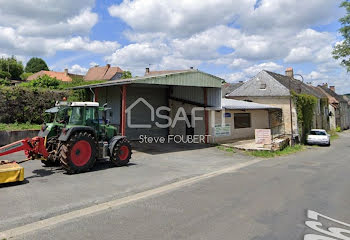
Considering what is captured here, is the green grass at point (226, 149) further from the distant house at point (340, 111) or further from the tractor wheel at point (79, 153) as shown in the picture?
the distant house at point (340, 111)

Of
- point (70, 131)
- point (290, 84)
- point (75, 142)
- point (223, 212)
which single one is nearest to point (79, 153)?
point (75, 142)

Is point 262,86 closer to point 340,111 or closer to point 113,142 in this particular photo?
point 113,142

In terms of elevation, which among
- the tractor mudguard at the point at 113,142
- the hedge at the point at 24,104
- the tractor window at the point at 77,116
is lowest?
the tractor mudguard at the point at 113,142

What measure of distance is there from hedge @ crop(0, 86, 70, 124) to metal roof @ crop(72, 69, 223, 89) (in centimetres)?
368

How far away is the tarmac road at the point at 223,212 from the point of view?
181 inches

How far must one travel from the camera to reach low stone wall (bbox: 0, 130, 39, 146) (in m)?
13.3

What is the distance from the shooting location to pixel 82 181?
26.3ft

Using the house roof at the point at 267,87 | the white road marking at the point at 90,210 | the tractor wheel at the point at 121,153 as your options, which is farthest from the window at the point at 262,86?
the tractor wheel at the point at 121,153

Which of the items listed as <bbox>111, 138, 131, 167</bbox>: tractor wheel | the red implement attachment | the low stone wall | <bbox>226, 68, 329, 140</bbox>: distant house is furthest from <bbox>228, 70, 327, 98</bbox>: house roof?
the red implement attachment

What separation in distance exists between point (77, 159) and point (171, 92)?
482 inches

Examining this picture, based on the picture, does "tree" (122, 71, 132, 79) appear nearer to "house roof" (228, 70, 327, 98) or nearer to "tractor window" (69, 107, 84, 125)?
"house roof" (228, 70, 327, 98)

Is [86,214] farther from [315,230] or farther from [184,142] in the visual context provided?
[184,142]

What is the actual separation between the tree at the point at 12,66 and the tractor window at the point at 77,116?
151 ft

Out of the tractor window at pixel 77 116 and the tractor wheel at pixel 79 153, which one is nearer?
the tractor wheel at pixel 79 153
